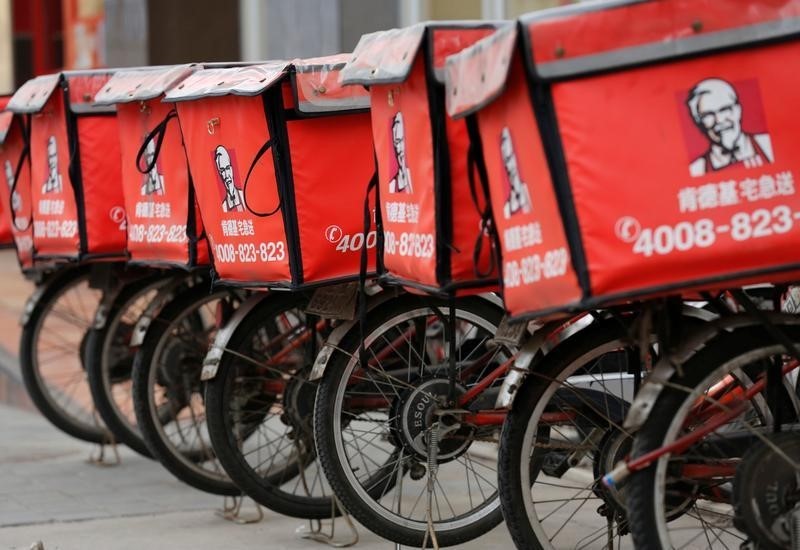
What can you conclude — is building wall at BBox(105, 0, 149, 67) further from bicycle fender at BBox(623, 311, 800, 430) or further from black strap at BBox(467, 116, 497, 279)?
bicycle fender at BBox(623, 311, 800, 430)

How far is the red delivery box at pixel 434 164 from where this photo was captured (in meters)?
4.40

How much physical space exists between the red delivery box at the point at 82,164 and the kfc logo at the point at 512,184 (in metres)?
→ 2.96

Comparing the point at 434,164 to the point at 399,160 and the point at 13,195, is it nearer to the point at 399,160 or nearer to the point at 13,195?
the point at 399,160

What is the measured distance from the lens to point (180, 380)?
693 centimetres

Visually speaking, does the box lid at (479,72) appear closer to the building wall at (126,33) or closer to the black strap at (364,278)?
the black strap at (364,278)

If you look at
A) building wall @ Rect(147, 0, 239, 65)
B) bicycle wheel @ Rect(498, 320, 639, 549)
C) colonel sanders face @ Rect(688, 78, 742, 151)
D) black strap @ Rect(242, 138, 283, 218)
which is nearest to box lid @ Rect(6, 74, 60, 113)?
black strap @ Rect(242, 138, 283, 218)

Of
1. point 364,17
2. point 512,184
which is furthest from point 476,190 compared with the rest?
point 364,17

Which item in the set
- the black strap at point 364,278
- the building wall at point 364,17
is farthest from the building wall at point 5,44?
the black strap at point 364,278

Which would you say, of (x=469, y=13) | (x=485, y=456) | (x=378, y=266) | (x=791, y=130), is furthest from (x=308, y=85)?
(x=469, y=13)

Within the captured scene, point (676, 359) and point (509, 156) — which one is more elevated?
point (509, 156)

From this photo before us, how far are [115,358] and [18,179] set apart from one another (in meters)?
0.89

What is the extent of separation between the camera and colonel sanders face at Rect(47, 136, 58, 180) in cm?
678

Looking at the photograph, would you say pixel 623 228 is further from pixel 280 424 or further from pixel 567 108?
pixel 280 424

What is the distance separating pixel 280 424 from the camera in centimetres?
675
